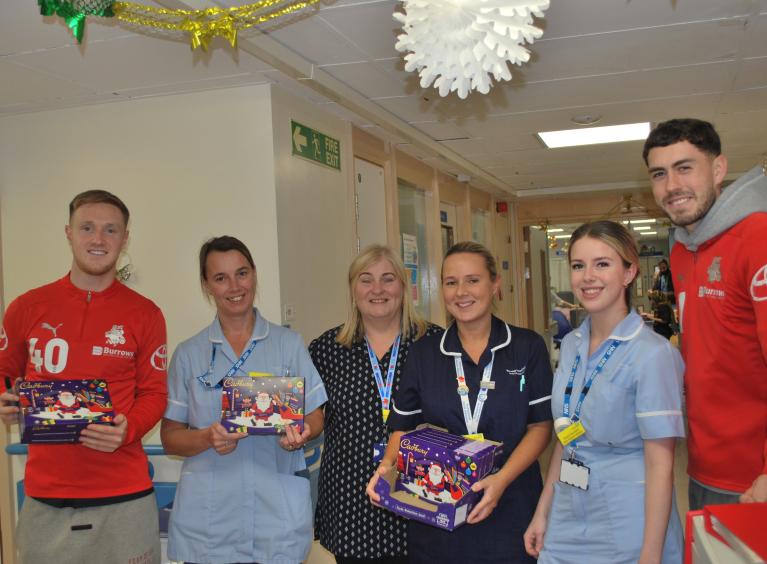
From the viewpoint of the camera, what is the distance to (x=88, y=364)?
7.23ft

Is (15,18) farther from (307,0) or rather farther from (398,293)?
(398,293)

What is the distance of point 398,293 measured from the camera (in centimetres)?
245

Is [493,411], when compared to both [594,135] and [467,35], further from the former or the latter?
[594,135]

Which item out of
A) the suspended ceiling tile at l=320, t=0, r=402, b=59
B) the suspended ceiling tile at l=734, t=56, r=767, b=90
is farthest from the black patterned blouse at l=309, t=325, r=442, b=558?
the suspended ceiling tile at l=734, t=56, r=767, b=90

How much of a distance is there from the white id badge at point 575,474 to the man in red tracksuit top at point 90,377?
4.39 feet

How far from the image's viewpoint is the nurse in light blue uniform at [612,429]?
178 cm

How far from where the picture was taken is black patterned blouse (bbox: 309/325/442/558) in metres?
2.26

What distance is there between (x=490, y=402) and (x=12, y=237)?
3715mm

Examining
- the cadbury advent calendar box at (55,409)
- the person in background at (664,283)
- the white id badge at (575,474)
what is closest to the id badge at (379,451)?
the white id badge at (575,474)

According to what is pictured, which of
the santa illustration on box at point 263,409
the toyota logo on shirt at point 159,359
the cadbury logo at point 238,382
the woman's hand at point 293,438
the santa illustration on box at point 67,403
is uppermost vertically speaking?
the toyota logo on shirt at point 159,359

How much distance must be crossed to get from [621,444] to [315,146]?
327cm

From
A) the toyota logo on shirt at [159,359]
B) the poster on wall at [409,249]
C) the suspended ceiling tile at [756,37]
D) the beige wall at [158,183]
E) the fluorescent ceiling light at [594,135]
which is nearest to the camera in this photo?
the toyota logo on shirt at [159,359]

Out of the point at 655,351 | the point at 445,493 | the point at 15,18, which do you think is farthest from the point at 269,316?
the point at 655,351

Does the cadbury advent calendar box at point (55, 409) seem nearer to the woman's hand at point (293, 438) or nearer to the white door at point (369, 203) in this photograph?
the woman's hand at point (293, 438)
